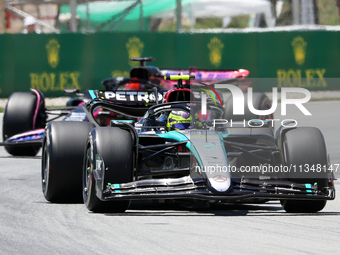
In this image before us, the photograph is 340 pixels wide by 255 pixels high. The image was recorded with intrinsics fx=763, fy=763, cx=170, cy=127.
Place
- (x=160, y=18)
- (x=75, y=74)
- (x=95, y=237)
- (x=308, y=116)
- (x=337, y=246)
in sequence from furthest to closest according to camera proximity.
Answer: (x=160, y=18) < (x=75, y=74) < (x=308, y=116) < (x=95, y=237) < (x=337, y=246)

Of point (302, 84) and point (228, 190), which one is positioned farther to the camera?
point (302, 84)

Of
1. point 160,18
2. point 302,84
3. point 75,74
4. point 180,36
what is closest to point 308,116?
point 302,84

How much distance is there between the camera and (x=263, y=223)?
5.74 metres

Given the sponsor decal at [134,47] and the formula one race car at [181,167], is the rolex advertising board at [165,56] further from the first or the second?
the formula one race car at [181,167]

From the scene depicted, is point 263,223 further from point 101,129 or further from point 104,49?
point 104,49

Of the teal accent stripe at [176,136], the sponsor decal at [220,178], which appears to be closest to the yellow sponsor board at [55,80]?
the teal accent stripe at [176,136]

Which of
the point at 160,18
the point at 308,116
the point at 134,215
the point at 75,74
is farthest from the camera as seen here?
the point at 160,18

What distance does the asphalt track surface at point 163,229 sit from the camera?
15.7ft

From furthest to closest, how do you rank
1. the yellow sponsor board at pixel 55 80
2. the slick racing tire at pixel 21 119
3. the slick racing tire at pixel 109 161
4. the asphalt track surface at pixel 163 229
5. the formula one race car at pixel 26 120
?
1. the yellow sponsor board at pixel 55 80
2. the slick racing tire at pixel 21 119
3. the formula one race car at pixel 26 120
4. the slick racing tire at pixel 109 161
5. the asphalt track surface at pixel 163 229

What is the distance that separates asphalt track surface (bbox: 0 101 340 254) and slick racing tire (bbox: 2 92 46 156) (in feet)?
13.7

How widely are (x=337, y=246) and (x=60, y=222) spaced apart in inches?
84.7

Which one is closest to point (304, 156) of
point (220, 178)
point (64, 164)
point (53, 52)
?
point (220, 178)

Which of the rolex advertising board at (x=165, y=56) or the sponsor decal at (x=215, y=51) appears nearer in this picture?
the rolex advertising board at (x=165, y=56)

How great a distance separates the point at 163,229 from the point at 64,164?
1612 millimetres
